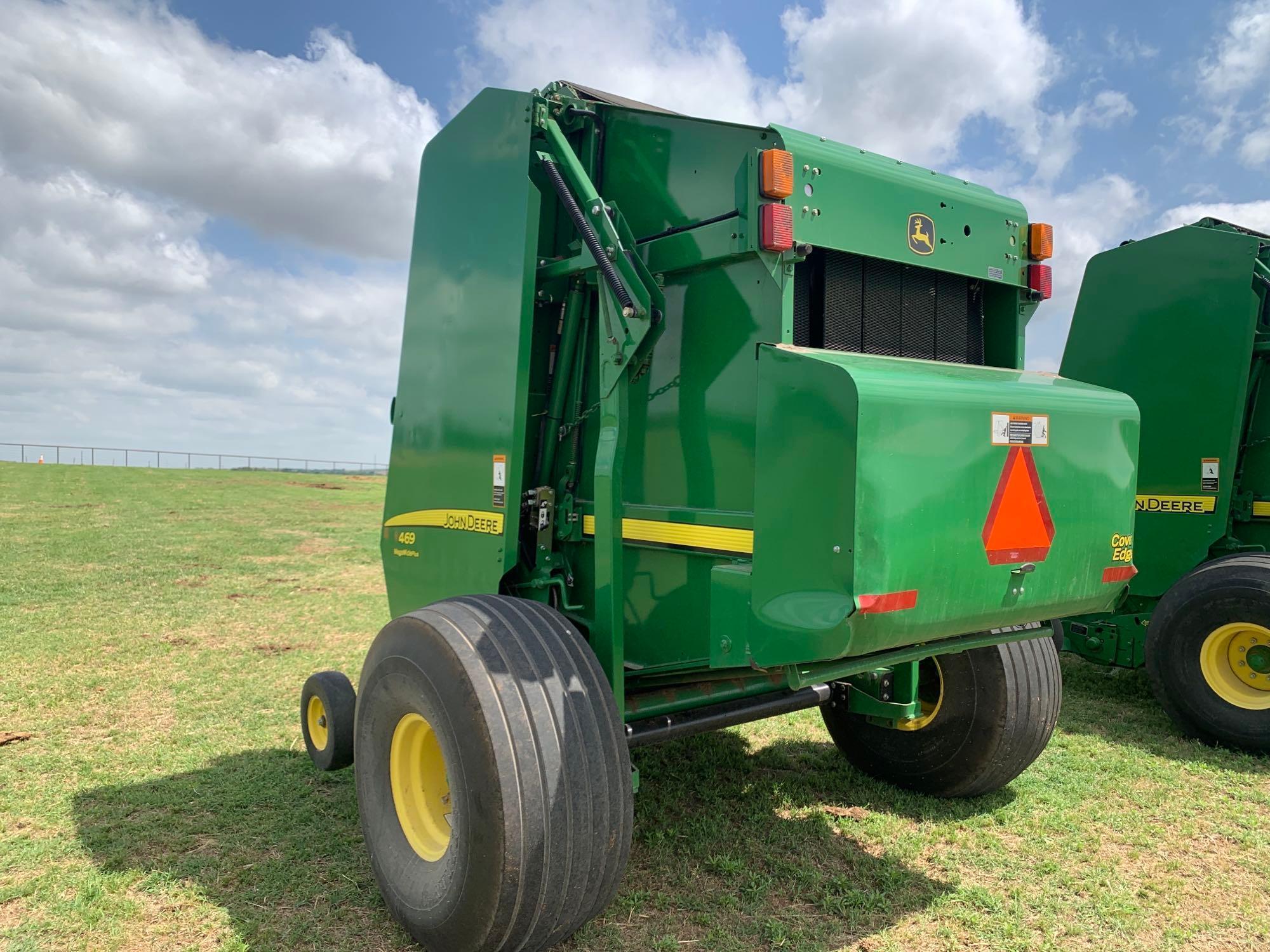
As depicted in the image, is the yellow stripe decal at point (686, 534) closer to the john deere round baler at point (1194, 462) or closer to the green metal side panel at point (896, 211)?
the green metal side panel at point (896, 211)

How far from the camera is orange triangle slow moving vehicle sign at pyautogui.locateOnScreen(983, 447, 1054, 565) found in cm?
289

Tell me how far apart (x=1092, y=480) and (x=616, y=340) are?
1719 millimetres

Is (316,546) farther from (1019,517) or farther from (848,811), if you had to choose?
(1019,517)

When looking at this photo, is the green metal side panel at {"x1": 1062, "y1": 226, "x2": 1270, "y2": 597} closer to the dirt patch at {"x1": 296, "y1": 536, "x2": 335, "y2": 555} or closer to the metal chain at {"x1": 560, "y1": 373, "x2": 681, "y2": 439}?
the metal chain at {"x1": 560, "y1": 373, "x2": 681, "y2": 439}

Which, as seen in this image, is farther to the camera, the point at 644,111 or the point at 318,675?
the point at 318,675

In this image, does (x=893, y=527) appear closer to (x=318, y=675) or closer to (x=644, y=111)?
(x=644, y=111)

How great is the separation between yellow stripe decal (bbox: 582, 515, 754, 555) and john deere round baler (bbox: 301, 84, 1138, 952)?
0.01m

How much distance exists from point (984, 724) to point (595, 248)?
2878 mm

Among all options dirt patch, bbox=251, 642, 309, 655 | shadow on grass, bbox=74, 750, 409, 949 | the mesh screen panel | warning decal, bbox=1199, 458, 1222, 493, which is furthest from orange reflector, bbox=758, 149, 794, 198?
dirt patch, bbox=251, 642, 309, 655

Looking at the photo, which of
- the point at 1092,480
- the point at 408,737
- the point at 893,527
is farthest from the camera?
the point at 408,737

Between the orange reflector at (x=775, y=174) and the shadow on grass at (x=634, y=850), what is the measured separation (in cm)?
258

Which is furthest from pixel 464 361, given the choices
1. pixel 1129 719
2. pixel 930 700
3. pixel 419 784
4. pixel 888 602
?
pixel 1129 719

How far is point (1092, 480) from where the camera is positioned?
10.4ft

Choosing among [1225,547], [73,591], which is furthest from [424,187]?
[73,591]
